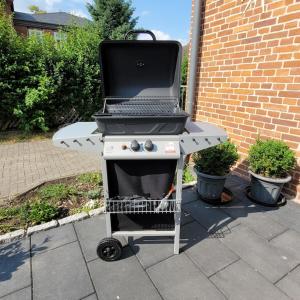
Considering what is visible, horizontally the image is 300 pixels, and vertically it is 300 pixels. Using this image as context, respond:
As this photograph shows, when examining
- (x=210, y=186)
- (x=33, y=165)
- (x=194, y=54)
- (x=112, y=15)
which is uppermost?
(x=112, y=15)

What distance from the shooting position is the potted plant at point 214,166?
8.51 ft

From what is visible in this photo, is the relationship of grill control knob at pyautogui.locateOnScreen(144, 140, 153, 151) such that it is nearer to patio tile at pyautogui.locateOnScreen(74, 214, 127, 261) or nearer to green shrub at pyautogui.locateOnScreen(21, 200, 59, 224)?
patio tile at pyautogui.locateOnScreen(74, 214, 127, 261)

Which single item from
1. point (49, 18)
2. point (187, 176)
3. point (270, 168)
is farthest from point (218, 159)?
point (49, 18)

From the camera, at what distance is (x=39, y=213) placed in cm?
243

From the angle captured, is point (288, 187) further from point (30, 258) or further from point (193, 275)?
point (30, 258)

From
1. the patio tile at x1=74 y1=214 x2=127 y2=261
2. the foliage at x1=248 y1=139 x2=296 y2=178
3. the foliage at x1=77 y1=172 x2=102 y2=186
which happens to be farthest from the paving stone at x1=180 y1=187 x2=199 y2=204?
the foliage at x1=77 y1=172 x2=102 y2=186

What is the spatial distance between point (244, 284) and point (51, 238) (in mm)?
1714

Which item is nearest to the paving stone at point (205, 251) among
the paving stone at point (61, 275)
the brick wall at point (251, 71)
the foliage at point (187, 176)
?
the paving stone at point (61, 275)

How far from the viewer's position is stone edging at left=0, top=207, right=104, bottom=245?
2.15m

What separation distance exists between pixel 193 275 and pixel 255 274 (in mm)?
483

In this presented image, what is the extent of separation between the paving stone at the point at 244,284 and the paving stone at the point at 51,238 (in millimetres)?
1342

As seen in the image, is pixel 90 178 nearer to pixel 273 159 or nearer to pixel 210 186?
pixel 210 186

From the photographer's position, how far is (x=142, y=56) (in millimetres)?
2037

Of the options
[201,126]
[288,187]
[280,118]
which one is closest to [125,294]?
[201,126]
